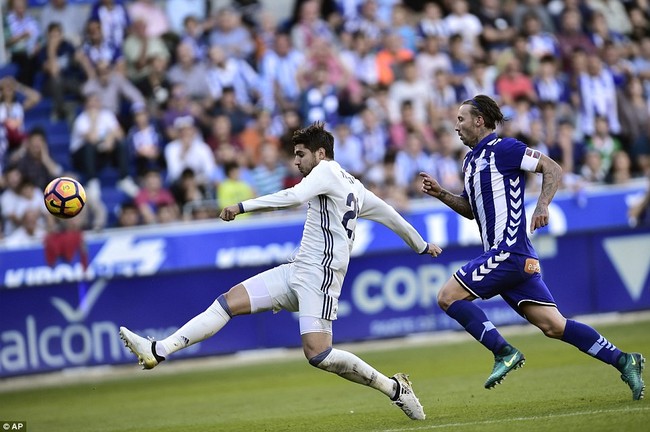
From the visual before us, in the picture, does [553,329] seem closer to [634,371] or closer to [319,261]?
[634,371]

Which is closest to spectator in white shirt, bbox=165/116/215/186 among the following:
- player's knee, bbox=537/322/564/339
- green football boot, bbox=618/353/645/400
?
player's knee, bbox=537/322/564/339

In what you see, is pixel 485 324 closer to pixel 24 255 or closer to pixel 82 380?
pixel 82 380

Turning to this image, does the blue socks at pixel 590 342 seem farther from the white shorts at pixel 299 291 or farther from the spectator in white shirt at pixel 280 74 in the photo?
the spectator in white shirt at pixel 280 74

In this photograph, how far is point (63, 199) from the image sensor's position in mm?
10180

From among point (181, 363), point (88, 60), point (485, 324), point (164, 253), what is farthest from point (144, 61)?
point (485, 324)

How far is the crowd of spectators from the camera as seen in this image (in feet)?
59.7

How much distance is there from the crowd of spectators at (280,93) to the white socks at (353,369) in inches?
331

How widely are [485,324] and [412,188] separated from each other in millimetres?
9587

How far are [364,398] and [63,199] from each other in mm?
3584

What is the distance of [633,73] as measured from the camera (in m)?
21.6

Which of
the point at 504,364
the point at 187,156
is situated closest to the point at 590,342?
the point at 504,364

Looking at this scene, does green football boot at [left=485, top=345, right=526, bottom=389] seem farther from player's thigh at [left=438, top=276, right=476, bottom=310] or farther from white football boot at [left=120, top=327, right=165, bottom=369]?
white football boot at [left=120, top=327, right=165, bottom=369]

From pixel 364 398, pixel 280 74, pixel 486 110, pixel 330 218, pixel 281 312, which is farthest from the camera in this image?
pixel 280 74

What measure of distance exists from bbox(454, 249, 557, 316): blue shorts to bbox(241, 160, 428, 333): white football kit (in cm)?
98
